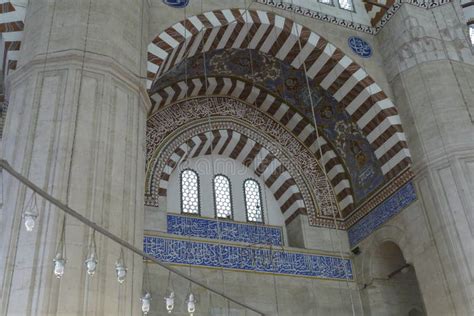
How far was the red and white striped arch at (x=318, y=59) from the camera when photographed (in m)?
6.62

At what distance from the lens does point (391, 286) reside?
7078 millimetres

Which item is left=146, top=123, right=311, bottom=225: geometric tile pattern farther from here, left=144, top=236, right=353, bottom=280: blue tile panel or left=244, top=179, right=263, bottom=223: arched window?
left=144, top=236, right=353, bottom=280: blue tile panel

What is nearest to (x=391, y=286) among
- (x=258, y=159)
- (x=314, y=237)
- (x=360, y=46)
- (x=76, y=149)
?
(x=314, y=237)

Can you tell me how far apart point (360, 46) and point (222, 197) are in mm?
2715

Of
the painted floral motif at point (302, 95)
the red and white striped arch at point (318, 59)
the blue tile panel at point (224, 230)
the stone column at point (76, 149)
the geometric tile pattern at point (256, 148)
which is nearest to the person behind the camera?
the stone column at point (76, 149)

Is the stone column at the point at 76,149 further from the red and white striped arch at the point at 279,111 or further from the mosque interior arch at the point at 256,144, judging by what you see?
the red and white striped arch at the point at 279,111

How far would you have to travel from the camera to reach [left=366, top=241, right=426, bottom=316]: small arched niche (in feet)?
22.8

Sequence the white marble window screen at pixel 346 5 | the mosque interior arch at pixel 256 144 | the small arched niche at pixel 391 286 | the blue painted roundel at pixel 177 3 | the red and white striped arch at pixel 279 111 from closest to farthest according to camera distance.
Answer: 1. the mosque interior arch at pixel 256 144
2. the blue painted roundel at pixel 177 3
3. the small arched niche at pixel 391 286
4. the red and white striped arch at pixel 279 111
5. the white marble window screen at pixel 346 5

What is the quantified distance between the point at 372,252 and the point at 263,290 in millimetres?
1566

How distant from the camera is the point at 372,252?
23.5 feet

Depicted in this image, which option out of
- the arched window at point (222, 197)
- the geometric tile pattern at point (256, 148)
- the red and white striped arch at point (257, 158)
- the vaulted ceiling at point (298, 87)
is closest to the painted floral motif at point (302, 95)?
the vaulted ceiling at point (298, 87)

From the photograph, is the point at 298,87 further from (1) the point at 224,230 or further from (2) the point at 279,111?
(1) the point at 224,230

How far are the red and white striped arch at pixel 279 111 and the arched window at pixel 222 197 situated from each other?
118cm

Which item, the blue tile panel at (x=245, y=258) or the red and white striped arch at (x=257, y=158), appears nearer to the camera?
the blue tile panel at (x=245, y=258)
